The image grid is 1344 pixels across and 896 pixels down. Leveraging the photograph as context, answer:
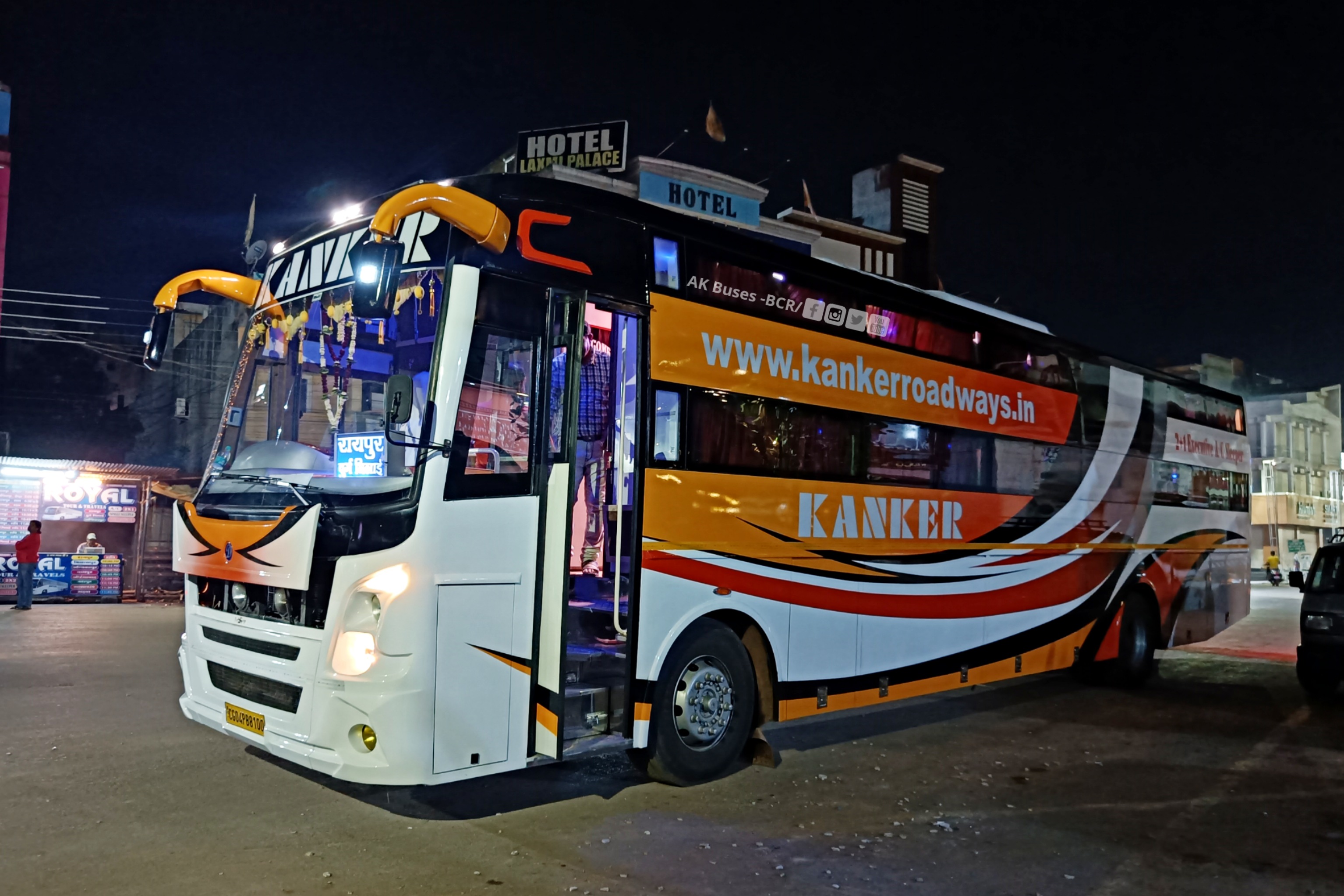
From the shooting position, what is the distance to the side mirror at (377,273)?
5.23 metres

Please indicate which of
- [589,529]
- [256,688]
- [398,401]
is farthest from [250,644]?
[589,529]

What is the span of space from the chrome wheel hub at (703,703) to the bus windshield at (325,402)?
2.52 meters

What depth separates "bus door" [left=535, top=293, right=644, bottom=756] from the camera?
5.92 m

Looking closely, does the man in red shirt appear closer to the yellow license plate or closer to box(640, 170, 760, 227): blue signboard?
the yellow license plate

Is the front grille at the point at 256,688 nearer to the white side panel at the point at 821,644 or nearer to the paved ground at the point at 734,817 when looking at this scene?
the paved ground at the point at 734,817

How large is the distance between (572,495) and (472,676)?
3.98 ft

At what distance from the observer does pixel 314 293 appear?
6.47 meters

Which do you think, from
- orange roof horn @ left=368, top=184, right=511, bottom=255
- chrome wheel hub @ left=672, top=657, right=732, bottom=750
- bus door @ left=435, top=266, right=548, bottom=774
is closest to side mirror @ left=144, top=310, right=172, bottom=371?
orange roof horn @ left=368, top=184, right=511, bottom=255

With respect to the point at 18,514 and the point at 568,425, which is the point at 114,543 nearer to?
the point at 18,514

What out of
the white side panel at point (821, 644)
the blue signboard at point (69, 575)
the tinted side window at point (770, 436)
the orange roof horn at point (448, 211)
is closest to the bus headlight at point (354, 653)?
the orange roof horn at point (448, 211)

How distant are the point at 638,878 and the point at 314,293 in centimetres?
413

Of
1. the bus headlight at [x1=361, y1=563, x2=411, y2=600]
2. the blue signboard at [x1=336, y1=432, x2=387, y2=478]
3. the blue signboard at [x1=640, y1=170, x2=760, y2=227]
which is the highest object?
the blue signboard at [x1=640, y1=170, x2=760, y2=227]

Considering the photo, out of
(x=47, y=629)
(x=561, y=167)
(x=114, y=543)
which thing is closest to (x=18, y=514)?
(x=114, y=543)

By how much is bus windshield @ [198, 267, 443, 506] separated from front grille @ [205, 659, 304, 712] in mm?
Result: 1027
